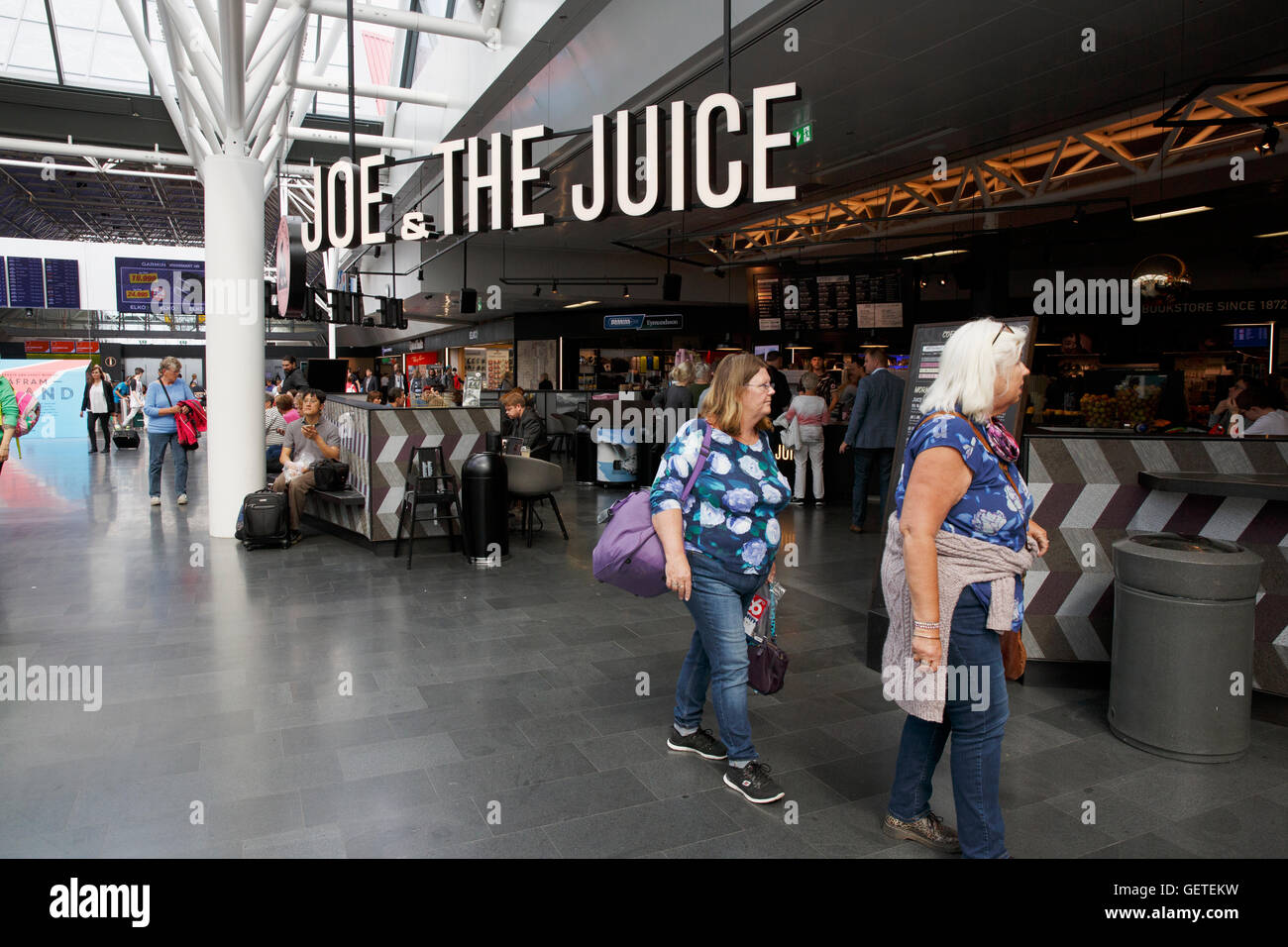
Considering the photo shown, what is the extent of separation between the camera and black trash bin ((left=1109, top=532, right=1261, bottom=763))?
3.03 meters

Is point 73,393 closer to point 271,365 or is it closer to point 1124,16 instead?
point 271,365

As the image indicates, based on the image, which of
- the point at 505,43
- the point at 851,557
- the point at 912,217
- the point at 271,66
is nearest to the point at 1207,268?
the point at 912,217

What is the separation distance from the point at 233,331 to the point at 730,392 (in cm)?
635

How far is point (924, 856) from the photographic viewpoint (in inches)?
97.3

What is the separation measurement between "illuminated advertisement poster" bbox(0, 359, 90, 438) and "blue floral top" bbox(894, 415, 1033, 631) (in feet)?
77.3

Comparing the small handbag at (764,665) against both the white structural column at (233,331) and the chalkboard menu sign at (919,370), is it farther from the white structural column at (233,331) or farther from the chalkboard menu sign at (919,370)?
the white structural column at (233,331)

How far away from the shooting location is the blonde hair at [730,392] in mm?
2758

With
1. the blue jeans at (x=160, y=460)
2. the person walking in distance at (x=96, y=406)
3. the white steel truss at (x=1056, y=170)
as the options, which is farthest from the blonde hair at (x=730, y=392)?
the person walking in distance at (x=96, y=406)

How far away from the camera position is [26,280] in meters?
20.6

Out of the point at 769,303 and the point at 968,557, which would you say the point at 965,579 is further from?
the point at 769,303

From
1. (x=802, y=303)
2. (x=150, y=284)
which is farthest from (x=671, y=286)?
(x=150, y=284)

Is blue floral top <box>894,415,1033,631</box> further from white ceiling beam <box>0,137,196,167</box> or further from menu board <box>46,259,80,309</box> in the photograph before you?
menu board <box>46,259,80,309</box>

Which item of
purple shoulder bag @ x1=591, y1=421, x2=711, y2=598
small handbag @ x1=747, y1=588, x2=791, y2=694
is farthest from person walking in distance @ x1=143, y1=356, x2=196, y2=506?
small handbag @ x1=747, y1=588, x2=791, y2=694

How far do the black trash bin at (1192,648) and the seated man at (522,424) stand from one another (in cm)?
670
